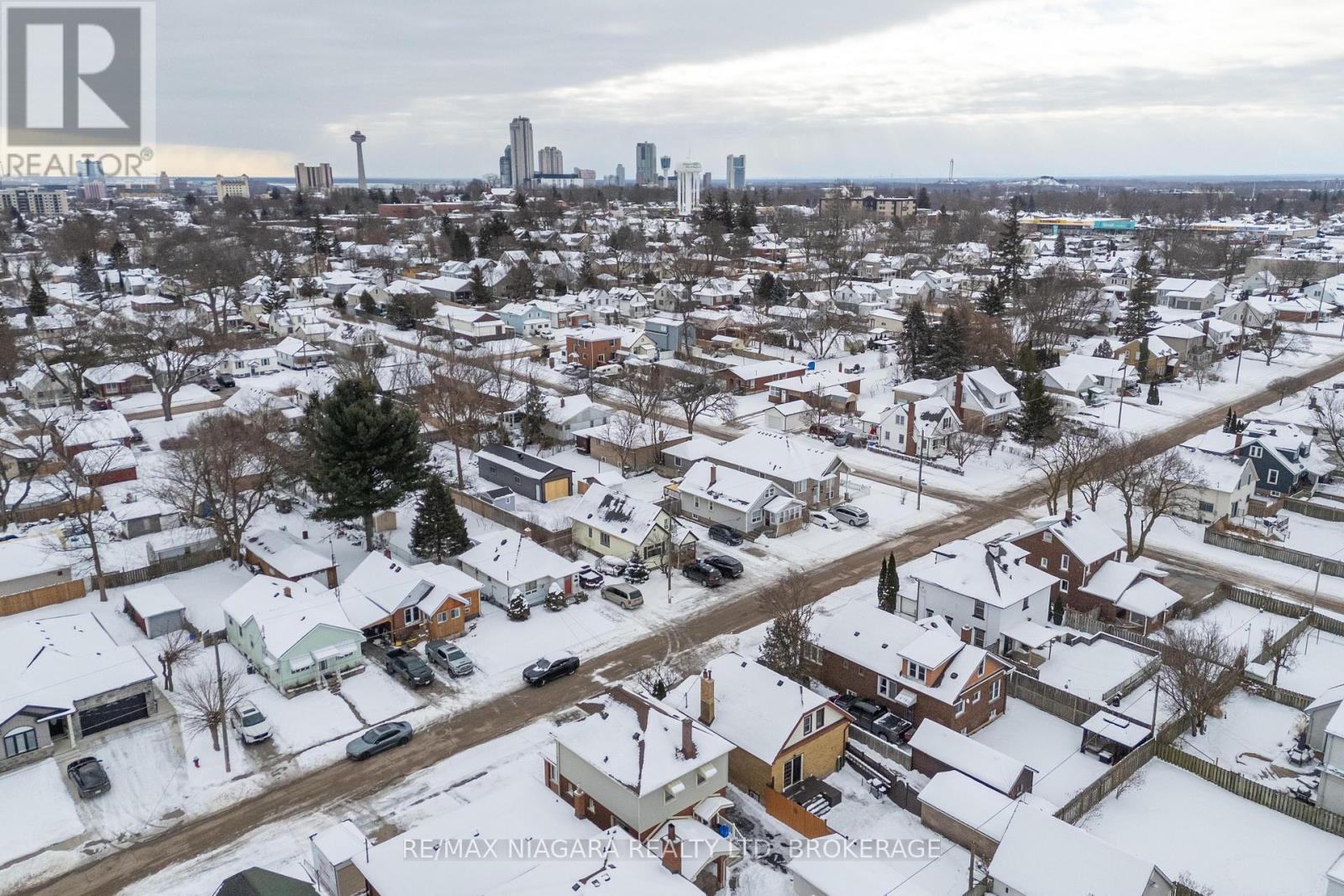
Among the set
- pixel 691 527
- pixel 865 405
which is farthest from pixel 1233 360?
pixel 691 527

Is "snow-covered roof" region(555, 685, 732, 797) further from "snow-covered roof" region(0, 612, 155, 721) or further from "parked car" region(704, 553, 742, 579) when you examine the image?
"snow-covered roof" region(0, 612, 155, 721)

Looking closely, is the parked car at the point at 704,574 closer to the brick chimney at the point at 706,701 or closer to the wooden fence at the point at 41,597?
the brick chimney at the point at 706,701

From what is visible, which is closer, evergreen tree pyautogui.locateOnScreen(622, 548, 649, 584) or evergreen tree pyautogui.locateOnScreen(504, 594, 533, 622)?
evergreen tree pyautogui.locateOnScreen(504, 594, 533, 622)

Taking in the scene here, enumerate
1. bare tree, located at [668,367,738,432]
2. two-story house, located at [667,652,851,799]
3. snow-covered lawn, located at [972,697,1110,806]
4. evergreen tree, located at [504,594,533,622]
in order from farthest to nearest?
bare tree, located at [668,367,738,432], evergreen tree, located at [504,594,533,622], snow-covered lawn, located at [972,697,1110,806], two-story house, located at [667,652,851,799]

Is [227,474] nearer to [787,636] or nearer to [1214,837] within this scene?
[787,636]

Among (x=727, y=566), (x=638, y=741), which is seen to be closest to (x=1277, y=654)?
(x=727, y=566)

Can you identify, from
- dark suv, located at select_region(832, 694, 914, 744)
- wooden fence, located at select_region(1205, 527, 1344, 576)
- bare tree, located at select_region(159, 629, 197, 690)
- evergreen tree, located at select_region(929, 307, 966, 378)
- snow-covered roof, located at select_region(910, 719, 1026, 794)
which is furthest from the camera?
evergreen tree, located at select_region(929, 307, 966, 378)

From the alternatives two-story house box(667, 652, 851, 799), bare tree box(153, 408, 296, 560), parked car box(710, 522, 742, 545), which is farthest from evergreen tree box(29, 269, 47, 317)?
two-story house box(667, 652, 851, 799)
